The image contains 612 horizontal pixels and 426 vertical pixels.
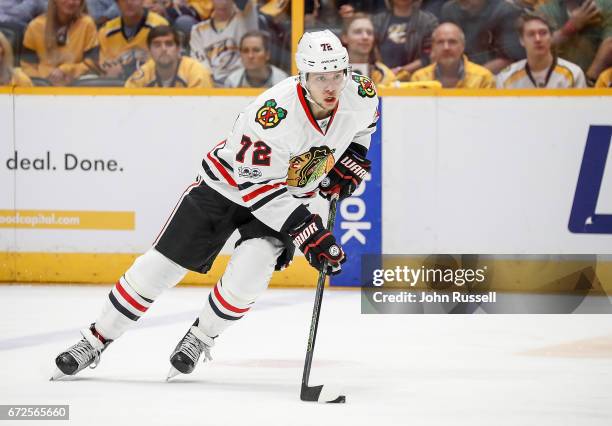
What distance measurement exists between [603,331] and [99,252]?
2.93 meters

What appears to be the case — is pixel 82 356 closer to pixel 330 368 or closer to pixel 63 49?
pixel 330 368

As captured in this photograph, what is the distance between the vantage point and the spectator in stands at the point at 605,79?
623cm

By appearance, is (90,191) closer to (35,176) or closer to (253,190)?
(35,176)

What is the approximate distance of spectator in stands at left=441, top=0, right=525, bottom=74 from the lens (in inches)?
249

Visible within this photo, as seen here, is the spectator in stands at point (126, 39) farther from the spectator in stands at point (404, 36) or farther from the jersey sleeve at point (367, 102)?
the jersey sleeve at point (367, 102)

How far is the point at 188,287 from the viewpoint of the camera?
6422mm

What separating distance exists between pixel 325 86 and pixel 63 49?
11.3ft

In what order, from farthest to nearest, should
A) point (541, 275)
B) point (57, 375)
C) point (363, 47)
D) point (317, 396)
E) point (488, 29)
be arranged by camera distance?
point (363, 47)
point (488, 29)
point (541, 275)
point (57, 375)
point (317, 396)

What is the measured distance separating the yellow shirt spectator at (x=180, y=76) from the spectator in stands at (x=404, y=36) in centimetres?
103

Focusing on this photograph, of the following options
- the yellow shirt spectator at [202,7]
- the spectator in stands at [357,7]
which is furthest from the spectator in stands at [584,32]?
the yellow shirt spectator at [202,7]

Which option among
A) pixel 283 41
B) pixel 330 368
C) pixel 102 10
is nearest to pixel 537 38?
pixel 283 41

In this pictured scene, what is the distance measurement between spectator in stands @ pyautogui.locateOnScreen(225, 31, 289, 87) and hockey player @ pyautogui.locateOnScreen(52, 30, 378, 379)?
2539 millimetres

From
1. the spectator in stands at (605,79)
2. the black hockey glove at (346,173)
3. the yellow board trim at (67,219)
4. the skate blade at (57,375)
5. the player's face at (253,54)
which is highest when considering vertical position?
the player's face at (253,54)

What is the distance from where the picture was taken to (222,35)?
6523 mm
